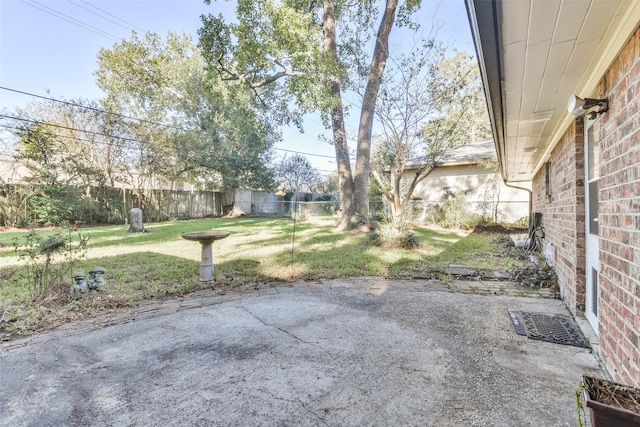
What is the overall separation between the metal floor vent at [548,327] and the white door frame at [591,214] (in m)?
0.19

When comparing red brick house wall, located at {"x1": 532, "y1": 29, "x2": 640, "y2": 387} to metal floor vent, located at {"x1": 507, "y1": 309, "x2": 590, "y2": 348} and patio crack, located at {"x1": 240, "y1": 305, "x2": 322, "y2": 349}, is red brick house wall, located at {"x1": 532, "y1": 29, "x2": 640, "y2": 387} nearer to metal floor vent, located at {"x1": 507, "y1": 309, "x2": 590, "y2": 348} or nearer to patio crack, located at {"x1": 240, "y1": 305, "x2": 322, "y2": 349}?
metal floor vent, located at {"x1": 507, "y1": 309, "x2": 590, "y2": 348}

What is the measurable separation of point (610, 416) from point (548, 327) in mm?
2265

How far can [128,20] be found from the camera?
13.5 meters

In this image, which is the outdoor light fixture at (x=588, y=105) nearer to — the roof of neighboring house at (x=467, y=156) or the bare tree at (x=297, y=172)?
the roof of neighboring house at (x=467, y=156)

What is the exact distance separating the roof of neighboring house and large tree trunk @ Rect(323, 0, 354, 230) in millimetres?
3942

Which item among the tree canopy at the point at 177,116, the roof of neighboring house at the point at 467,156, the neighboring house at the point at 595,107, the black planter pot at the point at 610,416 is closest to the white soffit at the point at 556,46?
the neighboring house at the point at 595,107

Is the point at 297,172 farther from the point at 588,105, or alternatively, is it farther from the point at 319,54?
the point at 588,105

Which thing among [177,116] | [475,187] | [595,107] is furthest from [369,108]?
[177,116]

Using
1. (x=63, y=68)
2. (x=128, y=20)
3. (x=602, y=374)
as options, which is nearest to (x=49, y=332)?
(x=602, y=374)

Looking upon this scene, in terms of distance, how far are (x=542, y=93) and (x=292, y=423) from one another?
3.27 m

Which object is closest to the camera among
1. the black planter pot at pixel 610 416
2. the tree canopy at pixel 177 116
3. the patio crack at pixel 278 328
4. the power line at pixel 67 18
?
the black planter pot at pixel 610 416

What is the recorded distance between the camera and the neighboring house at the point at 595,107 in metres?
1.60

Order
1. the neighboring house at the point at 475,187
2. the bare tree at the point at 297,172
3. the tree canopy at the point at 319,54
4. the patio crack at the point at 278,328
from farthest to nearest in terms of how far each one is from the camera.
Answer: the bare tree at the point at 297,172, the neighboring house at the point at 475,187, the tree canopy at the point at 319,54, the patio crack at the point at 278,328

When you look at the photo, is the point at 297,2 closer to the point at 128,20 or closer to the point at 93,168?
the point at 128,20
